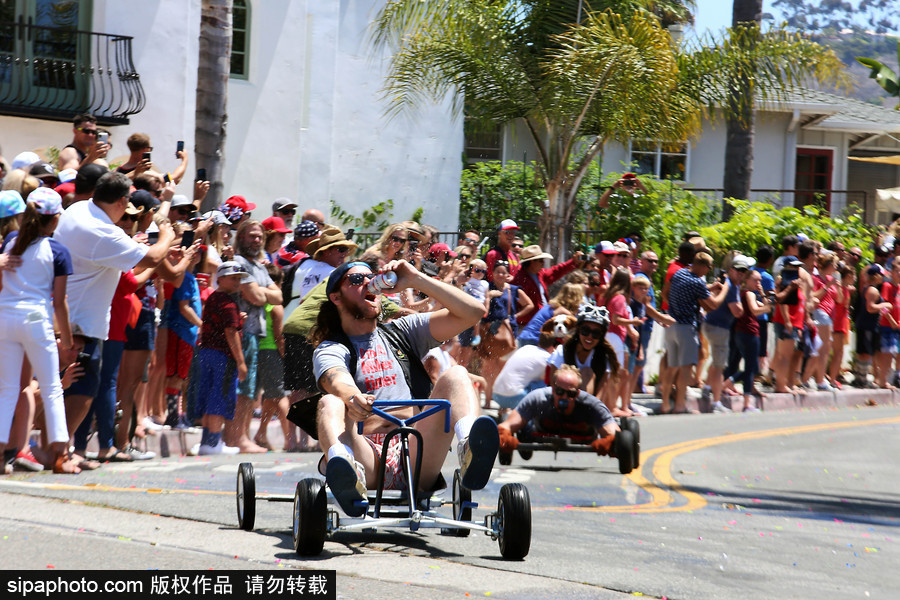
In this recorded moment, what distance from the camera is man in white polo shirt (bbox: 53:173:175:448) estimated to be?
28.7 ft

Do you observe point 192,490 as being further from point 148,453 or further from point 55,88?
point 55,88

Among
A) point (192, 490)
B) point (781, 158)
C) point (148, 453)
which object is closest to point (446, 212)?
point (781, 158)

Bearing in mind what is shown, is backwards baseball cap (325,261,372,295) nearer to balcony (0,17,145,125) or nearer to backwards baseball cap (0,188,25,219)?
backwards baseball cap (0,188,25,219)

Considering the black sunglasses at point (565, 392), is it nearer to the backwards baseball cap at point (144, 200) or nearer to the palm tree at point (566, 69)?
the backwards baseball cap at point (144, 200)

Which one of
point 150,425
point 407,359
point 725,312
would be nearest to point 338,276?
point 407,359

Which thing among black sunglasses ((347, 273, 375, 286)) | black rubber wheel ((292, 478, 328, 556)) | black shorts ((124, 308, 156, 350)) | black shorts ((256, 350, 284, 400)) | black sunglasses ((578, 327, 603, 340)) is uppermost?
black sunglasses ((347, 273, 375, 286))

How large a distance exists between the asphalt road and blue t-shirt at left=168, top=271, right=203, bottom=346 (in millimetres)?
1160

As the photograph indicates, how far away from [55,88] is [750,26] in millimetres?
11078

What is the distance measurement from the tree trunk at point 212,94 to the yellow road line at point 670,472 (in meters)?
6.27

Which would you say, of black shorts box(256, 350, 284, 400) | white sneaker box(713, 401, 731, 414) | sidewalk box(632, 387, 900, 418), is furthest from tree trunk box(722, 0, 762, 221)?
black shorts box(256, 350, 284, 400)

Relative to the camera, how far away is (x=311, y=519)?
19.2 ft

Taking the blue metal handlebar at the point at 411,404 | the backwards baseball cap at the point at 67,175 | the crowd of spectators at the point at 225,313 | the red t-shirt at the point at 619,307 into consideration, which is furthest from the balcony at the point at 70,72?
the blue metal handlebar at the point at 411,404

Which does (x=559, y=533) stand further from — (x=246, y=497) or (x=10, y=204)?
(x=10, y=204)

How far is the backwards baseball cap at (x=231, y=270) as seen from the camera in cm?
1034
